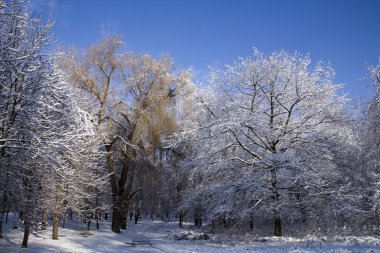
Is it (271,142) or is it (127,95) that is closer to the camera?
(271,142)

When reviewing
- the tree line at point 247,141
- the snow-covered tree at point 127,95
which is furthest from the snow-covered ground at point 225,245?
the snow-covered tree at point 127,95

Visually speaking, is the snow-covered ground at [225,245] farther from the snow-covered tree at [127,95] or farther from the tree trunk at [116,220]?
the snow-covered tree at [127,95]

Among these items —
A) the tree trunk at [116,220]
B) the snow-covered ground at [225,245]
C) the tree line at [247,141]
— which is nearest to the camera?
the snow-covered ground at [225,245]

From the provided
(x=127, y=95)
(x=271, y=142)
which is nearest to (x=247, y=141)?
(x=271, y=142)

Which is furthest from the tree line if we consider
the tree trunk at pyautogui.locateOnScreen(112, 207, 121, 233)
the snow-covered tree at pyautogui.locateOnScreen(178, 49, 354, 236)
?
the tree trunk at pyautogui.locateOnScreen(112, 207, 121, 233)

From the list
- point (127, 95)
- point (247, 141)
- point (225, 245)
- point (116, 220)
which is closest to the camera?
point (225, 245)

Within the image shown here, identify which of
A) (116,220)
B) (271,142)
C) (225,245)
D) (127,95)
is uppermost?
(127,95)

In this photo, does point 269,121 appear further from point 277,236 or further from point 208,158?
point 277,236

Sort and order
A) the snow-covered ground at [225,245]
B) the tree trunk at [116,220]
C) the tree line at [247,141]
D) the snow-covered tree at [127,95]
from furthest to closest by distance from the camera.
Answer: the tree trunk at [116,220]
the snow-covered tree at [127,95]
the tree line at [247,141]
the snow-covered ground at [225,245]

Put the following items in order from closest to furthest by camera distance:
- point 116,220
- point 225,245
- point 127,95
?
point 225,245, point 127,95, point 116,220

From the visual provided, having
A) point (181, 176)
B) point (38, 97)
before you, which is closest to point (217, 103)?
point (181, 176)

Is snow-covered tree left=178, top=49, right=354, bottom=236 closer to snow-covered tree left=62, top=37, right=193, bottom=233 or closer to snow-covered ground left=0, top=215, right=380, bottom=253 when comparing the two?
snow-covered ground left=0, top=215, right=380, bottom=253

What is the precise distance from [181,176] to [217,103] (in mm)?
6998

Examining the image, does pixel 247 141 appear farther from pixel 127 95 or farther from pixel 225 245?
pixel 127 95
